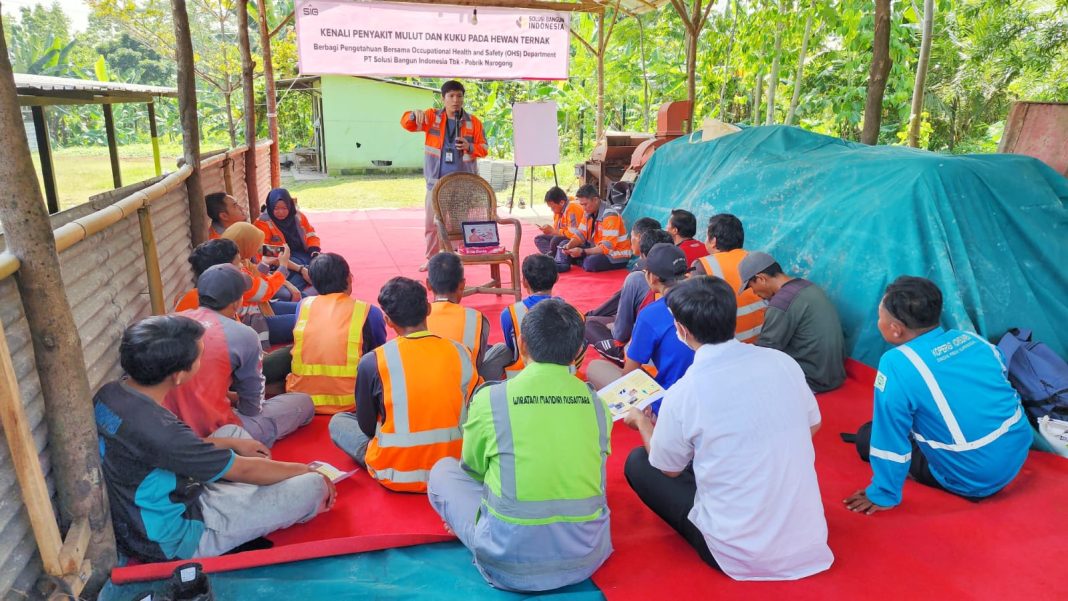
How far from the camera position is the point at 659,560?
222cm

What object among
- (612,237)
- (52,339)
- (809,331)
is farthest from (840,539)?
(612,237)

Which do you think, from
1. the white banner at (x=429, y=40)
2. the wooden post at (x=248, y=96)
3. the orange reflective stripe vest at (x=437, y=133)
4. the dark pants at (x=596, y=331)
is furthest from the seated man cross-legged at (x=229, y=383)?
the wooden post at (x=248, y=96)

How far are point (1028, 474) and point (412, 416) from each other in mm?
2556

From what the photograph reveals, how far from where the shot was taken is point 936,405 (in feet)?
7.73

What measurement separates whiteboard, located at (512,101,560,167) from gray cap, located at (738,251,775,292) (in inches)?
215

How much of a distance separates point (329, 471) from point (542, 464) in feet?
3.85

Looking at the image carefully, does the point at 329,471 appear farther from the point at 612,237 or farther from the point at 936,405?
the point at 612,237

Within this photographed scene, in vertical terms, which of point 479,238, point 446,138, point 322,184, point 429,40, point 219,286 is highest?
Answer: point 429,40

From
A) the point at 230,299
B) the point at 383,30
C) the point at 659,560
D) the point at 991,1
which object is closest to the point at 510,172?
the point at 383,30

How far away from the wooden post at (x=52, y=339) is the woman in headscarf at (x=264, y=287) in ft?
6.10

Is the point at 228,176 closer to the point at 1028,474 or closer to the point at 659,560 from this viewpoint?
the point at 659,560

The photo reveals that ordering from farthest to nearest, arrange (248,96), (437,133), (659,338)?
(248,96) → (437,133) → (659,338)

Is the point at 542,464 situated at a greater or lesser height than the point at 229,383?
greater

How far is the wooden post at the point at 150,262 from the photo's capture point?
318 centimetres
